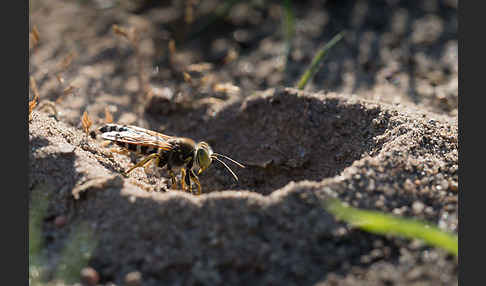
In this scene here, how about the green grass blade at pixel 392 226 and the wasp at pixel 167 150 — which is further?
the wasp at pixel 167 150

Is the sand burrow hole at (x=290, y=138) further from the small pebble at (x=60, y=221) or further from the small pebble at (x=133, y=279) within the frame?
the small pebble at (x=133, y=279)

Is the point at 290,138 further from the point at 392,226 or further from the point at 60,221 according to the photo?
the point at 60,221

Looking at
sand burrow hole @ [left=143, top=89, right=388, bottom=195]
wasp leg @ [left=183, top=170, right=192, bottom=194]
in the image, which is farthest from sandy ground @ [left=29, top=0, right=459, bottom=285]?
wasp leg @ [left=183, top=170, right=192, bottom=194]

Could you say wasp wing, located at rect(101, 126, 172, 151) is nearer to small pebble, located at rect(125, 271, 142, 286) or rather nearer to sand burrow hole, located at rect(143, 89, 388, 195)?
sand burrow hole, located at rect(143, 89, 388, 195)

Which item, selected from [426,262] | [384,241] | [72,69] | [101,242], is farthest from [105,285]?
[72,69]

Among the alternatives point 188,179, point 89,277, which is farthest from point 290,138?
point 89,277

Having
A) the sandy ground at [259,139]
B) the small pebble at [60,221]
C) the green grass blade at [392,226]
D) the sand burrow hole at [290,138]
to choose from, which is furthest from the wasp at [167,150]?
the green grass blade at [392,226]

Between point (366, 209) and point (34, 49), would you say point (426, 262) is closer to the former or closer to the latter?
point (366, 209)
